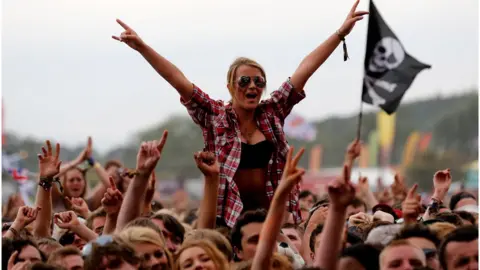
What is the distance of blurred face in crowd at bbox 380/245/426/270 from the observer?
7.18m

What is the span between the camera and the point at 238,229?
8375 mm

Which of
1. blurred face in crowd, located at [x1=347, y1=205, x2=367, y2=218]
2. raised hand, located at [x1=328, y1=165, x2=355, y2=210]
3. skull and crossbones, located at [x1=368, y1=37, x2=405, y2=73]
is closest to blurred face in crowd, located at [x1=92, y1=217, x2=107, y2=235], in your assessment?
blurred face in crowd, located at [x1=347, y1=205, x2=367, y2=218]

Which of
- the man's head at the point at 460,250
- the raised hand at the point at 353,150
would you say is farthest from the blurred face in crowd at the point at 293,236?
the raised hand at the point at 353,150

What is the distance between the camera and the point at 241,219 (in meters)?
8.38

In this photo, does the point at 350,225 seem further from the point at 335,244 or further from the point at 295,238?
the point at 335,244

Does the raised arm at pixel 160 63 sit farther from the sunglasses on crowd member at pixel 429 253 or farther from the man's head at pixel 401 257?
the man's head at pixel 401 257

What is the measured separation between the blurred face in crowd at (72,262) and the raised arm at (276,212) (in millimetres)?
1211

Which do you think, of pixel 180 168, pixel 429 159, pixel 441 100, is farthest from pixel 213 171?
pixel 441 100

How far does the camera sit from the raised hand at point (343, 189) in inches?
269

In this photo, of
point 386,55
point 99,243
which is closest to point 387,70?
point 386,55

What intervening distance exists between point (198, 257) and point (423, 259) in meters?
1.21

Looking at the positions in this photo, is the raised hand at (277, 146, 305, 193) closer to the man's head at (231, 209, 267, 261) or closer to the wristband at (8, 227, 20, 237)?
the man's head at (231, 209, 267, 261)

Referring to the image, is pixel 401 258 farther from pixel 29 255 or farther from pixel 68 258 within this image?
pixel 29 255

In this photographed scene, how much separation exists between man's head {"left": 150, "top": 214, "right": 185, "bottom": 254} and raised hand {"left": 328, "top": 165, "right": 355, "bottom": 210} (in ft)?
7.29
